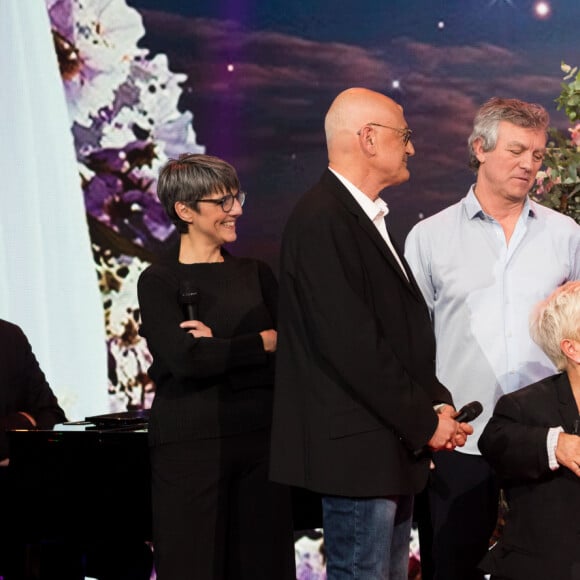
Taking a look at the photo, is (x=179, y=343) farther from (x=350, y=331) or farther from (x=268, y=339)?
(x=350, y=331)

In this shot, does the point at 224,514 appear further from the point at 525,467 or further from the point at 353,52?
the point at 353,52

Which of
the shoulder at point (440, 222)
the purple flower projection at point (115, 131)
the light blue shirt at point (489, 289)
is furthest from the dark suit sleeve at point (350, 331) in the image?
the purple flower projection at point (115, 131)

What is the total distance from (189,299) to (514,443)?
1008 millimetres

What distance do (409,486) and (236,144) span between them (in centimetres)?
295

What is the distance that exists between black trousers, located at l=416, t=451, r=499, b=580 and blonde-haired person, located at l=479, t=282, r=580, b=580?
0.39 m

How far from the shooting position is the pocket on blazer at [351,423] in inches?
90.8

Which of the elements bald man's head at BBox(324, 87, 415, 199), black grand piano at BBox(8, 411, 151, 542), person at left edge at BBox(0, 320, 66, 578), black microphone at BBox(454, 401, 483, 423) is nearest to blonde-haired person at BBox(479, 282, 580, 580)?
black microphone at BBox(454, 401, 483, 423)

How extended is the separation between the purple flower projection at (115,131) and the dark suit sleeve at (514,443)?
2.70 meters

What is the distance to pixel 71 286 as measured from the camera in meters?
5.05

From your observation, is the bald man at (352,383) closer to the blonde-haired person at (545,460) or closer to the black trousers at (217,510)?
the blonde-haired person at (545,460)

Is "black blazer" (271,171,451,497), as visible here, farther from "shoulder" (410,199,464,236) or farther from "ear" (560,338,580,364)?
"shoulder" (410,199,464,236)

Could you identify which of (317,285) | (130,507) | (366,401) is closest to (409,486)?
(366,401)

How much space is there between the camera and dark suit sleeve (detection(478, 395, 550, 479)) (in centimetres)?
256

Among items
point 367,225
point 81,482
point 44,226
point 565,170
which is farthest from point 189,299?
point 44,226
